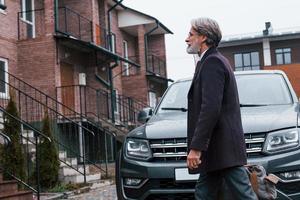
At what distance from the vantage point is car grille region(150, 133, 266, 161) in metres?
4.98

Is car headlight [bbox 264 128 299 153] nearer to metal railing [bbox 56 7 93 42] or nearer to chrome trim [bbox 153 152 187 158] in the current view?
chrome trim [bbox 153 152 187 158]

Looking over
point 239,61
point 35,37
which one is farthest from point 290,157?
point 239,61

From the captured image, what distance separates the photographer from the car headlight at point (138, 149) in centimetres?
532

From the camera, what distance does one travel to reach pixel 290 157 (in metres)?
4.86

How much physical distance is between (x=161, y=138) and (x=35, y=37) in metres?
12.6

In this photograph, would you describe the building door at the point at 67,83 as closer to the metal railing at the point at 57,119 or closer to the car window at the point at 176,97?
the metal railing at the point at 57,119

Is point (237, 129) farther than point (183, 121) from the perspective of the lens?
No

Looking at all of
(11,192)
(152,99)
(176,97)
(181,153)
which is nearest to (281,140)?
(181,153)

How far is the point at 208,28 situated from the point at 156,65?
24.5m

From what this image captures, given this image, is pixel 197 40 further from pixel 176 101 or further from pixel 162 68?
pixel 162 68

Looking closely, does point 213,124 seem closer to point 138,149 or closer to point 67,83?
point 138,149

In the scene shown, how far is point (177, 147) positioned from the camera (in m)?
5.18

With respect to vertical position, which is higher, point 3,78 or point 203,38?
point 3,78

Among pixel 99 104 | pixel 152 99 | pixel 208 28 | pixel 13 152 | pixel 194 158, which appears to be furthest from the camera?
pixel 152 99
